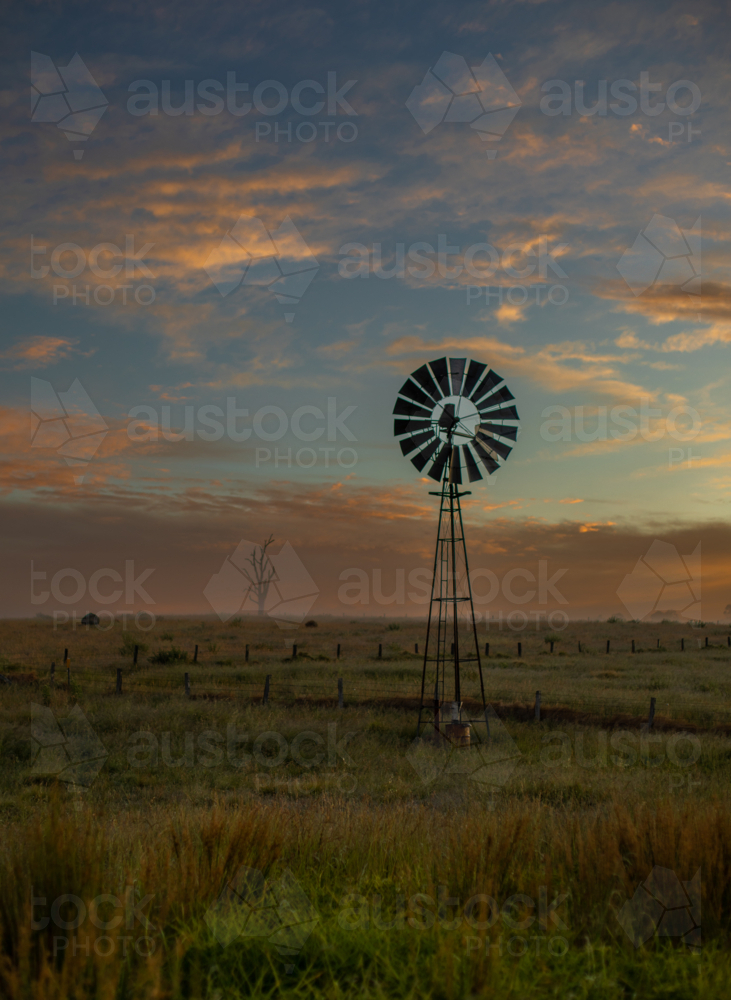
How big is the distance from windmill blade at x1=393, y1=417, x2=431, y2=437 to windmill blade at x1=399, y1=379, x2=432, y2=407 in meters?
0.59

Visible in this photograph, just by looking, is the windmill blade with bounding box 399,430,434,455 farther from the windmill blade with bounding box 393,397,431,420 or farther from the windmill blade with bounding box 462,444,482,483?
the windmill blade with bounding box 462,444,482,483

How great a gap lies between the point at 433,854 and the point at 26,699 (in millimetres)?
22938

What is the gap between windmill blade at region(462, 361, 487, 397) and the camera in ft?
72.9

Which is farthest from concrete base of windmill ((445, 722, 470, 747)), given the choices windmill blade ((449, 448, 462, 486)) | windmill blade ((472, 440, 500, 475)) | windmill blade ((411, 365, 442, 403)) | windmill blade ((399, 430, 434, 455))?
windmill blade ((411, 365, 442, 403))

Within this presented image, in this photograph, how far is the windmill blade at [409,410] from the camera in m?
22.6

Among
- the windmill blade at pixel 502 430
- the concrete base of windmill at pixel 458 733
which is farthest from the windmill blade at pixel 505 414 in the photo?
the concrete base of windmill at pixel 458 733

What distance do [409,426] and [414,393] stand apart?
1.08 metres

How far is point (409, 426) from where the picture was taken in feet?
74.7

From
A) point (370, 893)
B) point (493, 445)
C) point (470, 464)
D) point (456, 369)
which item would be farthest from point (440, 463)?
point (370, 893)

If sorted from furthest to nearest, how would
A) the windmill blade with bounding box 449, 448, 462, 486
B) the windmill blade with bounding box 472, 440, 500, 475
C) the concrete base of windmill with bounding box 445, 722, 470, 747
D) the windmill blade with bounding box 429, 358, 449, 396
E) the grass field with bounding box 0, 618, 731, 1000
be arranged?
the windmill blade with bounding box 472, 440, 500, 475 < the windmill blade with bounding box 449, 448, 462, 486 < the windmill blade with bounding box 429, 358, 449, 396 < the concrete base of windmill with bounding box 445, 722, 470, 747 < the grass field with bounding box 0, 618, 731, 1000

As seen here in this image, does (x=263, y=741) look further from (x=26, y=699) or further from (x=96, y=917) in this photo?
(x=96, y=917)

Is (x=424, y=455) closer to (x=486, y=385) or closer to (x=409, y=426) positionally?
(x=409, y=426)

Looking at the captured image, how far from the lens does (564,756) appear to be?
17812 mm

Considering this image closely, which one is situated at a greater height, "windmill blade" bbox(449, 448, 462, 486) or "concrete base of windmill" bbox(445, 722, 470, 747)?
"windmill blade" bbox(449, 448, 462, 486)
